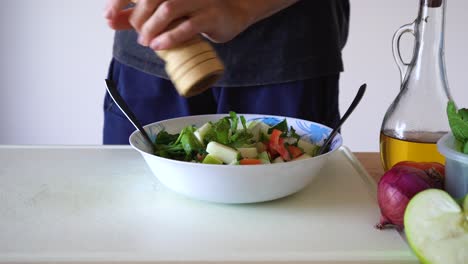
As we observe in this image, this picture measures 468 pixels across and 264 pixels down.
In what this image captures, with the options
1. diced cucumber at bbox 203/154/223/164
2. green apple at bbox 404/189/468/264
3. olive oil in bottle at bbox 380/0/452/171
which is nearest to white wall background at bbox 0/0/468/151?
olive oil in bottle at bbox 380/0/452/171

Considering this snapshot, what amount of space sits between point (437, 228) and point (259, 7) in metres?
0.42

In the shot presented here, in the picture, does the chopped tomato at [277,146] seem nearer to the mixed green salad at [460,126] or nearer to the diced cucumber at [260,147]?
the diced cucumber at [260,147]

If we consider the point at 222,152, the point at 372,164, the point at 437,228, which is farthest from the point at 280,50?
the point at 437,228

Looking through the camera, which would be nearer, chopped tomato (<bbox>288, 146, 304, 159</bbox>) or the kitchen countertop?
chopped tomato (<bbox>288, 146, 304, 159</bbox>)

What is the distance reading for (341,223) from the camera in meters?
0.50

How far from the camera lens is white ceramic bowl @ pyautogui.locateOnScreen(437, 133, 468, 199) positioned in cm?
43

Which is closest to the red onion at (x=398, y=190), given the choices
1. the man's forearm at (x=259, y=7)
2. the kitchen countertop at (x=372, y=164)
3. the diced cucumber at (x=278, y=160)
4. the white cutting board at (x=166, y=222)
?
the white cutting board at (x=166, y=222)

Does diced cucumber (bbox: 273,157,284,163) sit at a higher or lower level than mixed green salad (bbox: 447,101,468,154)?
lower

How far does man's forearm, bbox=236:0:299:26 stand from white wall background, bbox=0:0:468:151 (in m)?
1.11

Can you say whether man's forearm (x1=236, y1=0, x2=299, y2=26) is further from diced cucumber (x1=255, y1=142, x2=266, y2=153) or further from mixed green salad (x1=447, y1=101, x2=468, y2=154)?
mixed green salad (x1=447, y1=101, x2=468, y2=154)

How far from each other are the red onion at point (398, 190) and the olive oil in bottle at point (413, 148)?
104mm

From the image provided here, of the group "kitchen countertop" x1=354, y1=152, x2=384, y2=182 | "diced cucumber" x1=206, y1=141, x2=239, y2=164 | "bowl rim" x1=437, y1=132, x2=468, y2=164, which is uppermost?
"bowl rim" x1=437, y1=132, x2=468, y2=164

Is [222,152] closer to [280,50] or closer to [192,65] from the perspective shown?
[192,65]

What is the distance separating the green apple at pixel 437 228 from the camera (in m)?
→ 0.38
